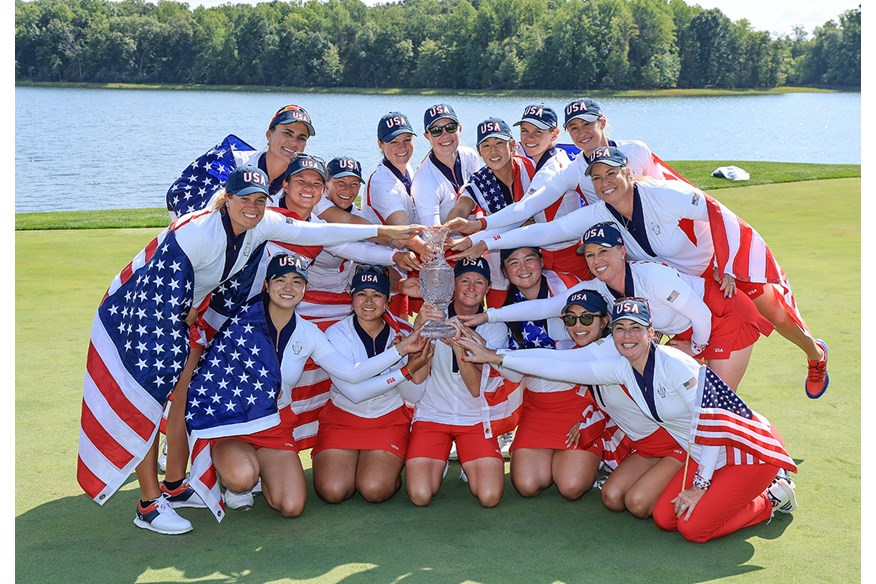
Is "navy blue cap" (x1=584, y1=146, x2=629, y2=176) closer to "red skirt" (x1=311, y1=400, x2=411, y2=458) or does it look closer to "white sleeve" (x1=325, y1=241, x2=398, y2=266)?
"white sleeve" (x1=325, y1=241, x2=398, y2=266)

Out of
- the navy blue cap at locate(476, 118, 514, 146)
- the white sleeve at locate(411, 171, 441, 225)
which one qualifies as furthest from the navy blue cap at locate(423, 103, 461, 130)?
the white sleeve at locate(411, 171, 441, 225)

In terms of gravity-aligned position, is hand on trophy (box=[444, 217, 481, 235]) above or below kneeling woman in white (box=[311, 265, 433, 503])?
above

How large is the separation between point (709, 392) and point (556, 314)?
1.13 meters

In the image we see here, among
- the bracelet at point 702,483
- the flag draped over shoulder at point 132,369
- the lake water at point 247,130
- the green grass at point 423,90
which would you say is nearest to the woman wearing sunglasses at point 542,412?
the bracelet at point 702,483

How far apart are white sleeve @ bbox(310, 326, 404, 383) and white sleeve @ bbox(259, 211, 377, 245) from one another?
21.3 inches

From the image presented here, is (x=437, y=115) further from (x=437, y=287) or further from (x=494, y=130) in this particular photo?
(x=437, y=287)

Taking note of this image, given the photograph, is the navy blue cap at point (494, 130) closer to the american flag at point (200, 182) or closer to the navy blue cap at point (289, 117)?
the navy blue cap at point (289, 117)

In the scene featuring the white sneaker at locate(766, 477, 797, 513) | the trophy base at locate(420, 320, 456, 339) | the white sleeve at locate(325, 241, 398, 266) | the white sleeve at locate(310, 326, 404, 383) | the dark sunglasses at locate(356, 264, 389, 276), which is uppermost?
the white sleeve at locate(325, 241, 398, 266)

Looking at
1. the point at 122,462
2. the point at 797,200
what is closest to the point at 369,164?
the point at 797,200

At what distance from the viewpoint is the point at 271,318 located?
17.4 feet

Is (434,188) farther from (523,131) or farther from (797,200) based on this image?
(797,200)

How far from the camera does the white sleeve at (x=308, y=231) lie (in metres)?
5.26

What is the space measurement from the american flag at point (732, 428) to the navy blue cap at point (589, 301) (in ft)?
2.39

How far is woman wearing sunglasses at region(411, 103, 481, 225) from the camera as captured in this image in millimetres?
6203
